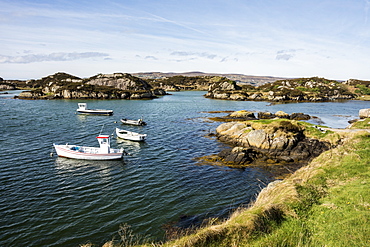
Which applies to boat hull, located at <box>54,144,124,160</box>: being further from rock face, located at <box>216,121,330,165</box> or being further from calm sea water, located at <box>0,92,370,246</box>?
rock face, located at <box>216,121,330,165</box>

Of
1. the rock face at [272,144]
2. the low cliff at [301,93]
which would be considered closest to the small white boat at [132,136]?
the rock face at [272,144]

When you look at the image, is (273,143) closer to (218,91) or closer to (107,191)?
(107,191)

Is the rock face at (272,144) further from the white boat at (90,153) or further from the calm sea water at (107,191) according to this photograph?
the white boat at (90,153)

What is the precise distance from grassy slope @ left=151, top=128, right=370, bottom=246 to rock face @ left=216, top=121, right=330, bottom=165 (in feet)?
53.3

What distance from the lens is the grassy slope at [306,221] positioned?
30.8 feet

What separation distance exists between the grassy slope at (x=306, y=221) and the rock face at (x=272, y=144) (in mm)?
16257

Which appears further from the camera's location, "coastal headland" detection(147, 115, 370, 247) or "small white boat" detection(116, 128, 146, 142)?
"small white boat" detection(116, 128, 146, 142)

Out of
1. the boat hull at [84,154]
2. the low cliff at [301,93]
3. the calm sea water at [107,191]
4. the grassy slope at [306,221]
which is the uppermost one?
the low cliff at [301,93]

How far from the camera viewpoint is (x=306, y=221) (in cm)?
1100

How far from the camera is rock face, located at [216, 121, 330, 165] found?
3219cm

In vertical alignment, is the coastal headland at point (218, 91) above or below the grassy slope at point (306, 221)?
above

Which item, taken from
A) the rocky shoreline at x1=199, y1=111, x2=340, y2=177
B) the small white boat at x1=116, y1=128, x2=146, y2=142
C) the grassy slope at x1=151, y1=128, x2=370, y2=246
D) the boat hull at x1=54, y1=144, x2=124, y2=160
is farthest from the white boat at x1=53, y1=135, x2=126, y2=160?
the grassy slope at x1=151, y1=128, x2=370, y2=246

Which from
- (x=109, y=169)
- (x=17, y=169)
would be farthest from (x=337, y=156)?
(x=17, y=169)

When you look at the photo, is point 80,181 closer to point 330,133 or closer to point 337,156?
point 337,156
